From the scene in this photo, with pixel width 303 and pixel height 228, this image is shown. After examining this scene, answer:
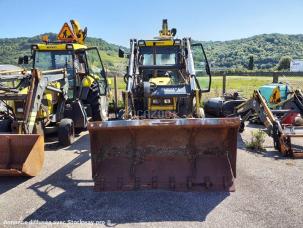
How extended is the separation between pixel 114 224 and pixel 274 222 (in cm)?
195

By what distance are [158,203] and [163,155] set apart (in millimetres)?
862

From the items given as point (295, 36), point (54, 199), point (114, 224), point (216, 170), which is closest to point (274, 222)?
point (216, 170)

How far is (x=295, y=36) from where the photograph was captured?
150250 mm

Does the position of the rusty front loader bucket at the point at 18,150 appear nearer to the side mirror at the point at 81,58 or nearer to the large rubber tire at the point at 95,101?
the large rubber tire at the point at 95,101

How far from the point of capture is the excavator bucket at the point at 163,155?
534cm

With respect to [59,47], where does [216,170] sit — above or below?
below

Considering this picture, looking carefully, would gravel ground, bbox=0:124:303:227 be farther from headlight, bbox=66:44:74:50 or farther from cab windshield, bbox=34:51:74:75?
headlight, bbox=66:44:74:50

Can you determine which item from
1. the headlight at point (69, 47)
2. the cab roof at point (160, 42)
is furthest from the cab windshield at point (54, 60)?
the cab roof at point (160, 42)

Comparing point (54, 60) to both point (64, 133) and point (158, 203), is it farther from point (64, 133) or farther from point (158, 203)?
point (158, 203)

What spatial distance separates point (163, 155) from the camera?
5672mm

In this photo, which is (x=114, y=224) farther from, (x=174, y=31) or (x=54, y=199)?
(x=174, y=31)

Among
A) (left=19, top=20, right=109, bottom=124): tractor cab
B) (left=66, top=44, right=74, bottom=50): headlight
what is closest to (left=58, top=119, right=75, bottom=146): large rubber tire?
(left=19, top=20, right=109, bottom=124): tractor cab

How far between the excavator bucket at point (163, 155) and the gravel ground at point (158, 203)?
18 centimetres

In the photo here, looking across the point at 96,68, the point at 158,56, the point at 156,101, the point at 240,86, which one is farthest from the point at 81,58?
the point at 240,86
